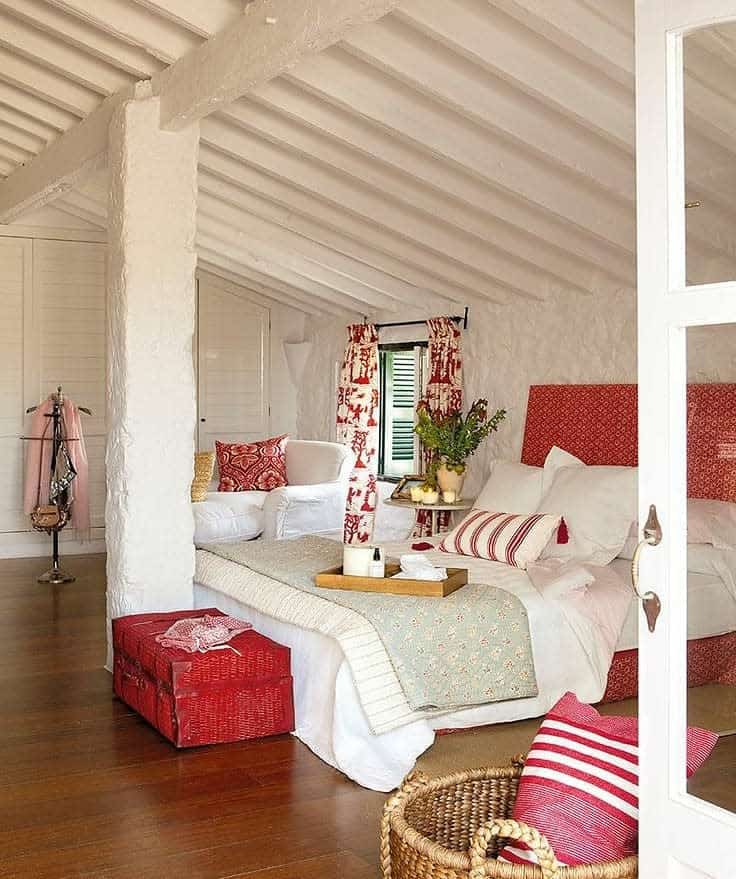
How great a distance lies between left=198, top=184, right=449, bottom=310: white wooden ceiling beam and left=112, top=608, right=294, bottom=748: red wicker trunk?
3.38 metres

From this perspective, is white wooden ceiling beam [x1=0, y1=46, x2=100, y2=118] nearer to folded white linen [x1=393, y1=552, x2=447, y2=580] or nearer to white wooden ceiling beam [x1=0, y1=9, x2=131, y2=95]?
white wooden ceiling beam [x1=0, y1=9, x2=131, y2=95]

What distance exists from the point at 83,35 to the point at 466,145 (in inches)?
68.7

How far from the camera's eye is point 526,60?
4.00 metres

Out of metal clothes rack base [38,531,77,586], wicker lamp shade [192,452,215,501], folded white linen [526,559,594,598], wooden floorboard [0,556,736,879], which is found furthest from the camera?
wicker lamp shade [192,452,215,501]

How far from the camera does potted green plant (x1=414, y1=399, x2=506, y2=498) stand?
6.55 m

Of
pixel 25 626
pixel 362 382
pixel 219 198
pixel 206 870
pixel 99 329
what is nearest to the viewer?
pixel 206 870

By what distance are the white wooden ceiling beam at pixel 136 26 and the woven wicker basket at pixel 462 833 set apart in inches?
128

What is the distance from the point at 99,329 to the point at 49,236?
0.81 metres

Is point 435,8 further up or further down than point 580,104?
further up

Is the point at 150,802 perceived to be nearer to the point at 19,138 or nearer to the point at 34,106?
Answer: the point at 34,106

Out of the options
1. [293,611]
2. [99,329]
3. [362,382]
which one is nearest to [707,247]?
[293,611]

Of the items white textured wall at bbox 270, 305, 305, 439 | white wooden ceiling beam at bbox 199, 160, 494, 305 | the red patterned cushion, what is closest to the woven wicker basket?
white wooden ceiling beam at bbox 199, 160, 494, 305

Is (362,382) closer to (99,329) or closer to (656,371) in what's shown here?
(99,329)

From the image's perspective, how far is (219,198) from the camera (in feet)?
22.2
